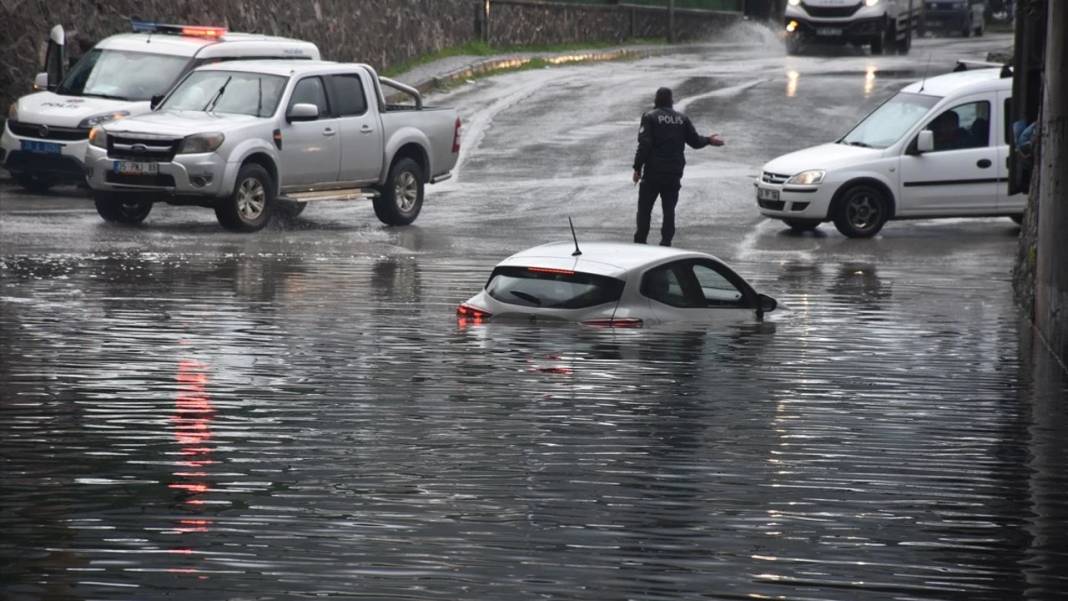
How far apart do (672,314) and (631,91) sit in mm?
24108

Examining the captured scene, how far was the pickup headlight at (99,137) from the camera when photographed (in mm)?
23578

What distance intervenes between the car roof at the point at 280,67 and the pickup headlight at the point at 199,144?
1.54m

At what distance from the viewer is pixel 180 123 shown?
23484mm

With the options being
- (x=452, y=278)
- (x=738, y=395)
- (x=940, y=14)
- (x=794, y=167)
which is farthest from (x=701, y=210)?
(x=940, y=14)

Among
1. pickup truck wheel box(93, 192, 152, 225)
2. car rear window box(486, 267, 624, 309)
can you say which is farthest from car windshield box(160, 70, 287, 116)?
car rear window box(486, 267, 624, 309)

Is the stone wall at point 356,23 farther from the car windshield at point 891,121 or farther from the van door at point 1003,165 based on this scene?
the van door at point 1003,165

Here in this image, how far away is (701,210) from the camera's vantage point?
26703mm

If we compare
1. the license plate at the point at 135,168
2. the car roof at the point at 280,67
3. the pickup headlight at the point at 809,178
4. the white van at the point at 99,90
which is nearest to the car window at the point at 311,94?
the car roof at the point at 280,67

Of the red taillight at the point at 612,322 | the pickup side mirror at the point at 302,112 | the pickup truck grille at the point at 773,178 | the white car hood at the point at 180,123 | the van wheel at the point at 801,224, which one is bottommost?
the van wheel at the point at 801,224

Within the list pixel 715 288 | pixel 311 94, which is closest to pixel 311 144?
pixel 311 94

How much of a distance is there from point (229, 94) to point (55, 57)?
5.38 meters

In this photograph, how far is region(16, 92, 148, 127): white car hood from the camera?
86.7 feet

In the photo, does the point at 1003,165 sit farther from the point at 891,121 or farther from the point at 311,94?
the point at 311,94

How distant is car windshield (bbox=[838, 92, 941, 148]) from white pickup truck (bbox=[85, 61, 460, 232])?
5135 millimetres
